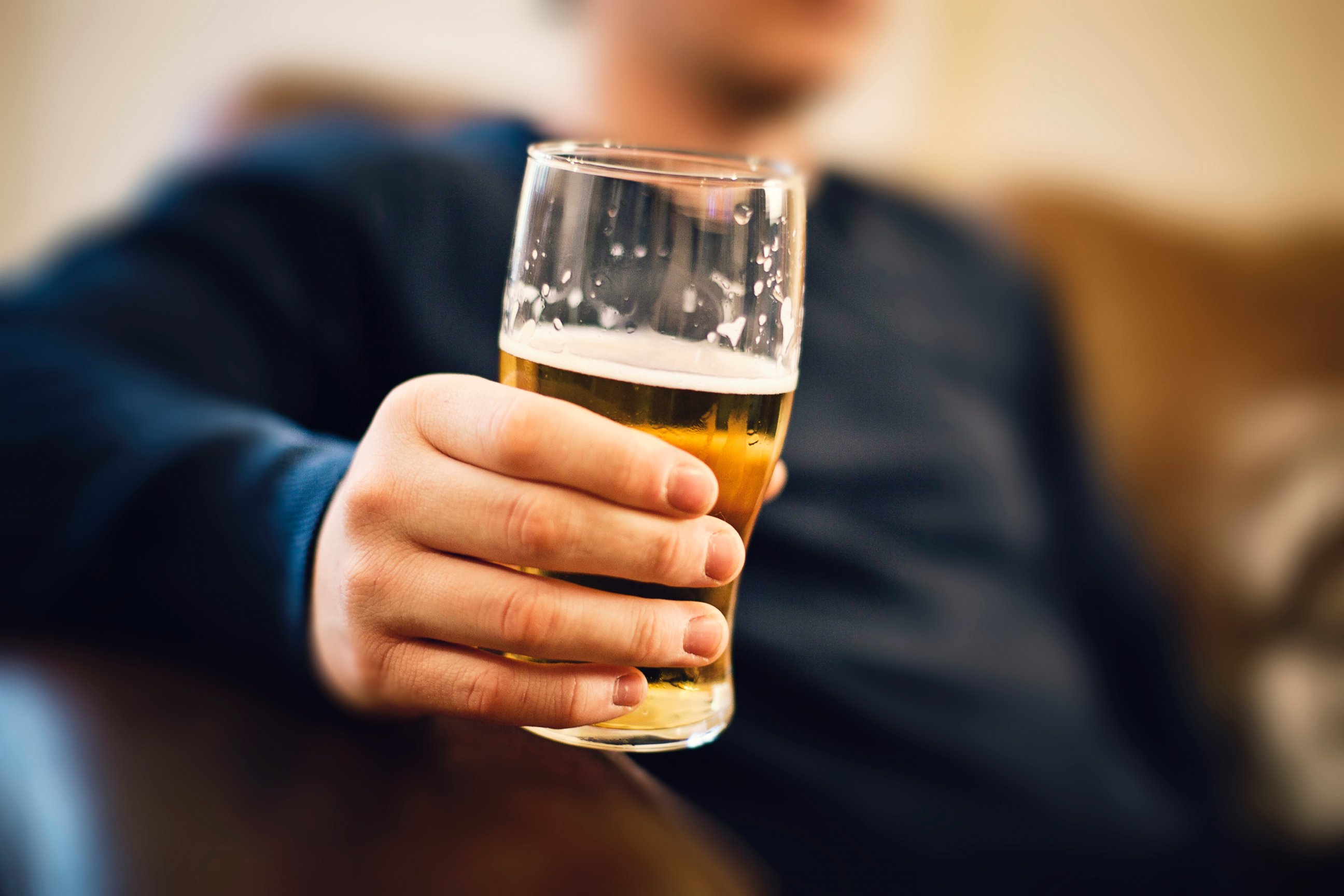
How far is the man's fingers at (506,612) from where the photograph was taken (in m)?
0.32

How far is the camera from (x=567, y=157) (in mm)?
379

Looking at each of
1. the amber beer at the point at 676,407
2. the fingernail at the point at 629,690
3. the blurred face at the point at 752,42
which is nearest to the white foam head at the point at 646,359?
the amber beer at the point at 676,407

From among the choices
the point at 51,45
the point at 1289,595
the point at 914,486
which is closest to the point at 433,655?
the point at 914,486

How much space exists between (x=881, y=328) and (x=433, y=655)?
2.25 ft

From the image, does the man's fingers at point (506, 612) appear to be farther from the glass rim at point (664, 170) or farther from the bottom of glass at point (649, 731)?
the glass rim at point (664, 170)

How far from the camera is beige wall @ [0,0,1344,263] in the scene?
3.66 ft

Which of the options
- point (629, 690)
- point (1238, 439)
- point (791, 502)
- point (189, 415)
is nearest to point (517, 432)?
point (629, 690)

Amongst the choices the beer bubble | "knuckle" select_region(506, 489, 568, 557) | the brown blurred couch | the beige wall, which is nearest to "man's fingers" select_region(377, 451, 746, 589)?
"knuckle" select_region(506, 489, 568, 557)

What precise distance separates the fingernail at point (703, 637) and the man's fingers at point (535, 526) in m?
0.03

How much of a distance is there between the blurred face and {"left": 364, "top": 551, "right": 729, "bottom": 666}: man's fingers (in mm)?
682

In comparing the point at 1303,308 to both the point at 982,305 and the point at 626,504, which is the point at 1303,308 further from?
the point at 626,504

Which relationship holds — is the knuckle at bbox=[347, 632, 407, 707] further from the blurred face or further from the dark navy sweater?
the blurred face

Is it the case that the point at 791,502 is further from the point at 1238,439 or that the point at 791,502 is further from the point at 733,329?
the point at 1238,439

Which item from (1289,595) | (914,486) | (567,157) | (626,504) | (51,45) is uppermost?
(51,45)
